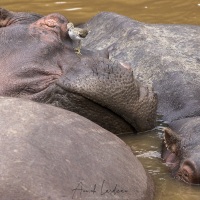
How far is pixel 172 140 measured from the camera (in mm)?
4391

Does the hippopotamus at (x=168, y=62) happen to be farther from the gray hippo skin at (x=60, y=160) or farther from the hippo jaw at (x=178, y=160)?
the gray hippo skin at (x=60, y=160)

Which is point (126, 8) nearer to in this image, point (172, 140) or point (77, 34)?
point (77, 34)

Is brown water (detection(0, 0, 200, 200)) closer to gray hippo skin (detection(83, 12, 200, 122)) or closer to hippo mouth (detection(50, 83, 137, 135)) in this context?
gray hippo skin (detection(83, 12, 200, 122))

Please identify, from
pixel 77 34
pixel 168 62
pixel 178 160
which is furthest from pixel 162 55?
pixel 178 160

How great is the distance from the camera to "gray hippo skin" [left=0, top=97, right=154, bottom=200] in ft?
11.2

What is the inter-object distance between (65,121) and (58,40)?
114 centimetres

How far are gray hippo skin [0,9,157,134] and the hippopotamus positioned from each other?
0.84 feet

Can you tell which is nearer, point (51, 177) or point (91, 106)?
point (51, 177)

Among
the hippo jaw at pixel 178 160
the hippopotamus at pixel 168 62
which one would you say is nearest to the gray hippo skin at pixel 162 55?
the hippopotamus at pixel 168 62

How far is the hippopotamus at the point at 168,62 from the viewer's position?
14.7 feet

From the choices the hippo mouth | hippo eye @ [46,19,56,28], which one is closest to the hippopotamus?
the hippo mouth

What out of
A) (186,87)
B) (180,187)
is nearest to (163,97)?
(186,87)

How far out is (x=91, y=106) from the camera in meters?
4.52

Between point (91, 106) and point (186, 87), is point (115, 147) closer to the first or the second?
point (91, 106)
